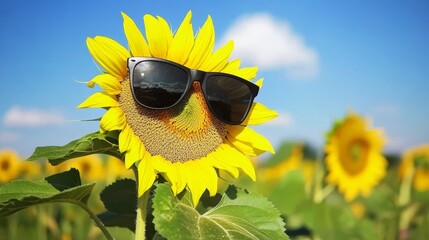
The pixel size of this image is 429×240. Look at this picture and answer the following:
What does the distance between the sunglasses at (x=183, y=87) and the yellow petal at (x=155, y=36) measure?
46 mm

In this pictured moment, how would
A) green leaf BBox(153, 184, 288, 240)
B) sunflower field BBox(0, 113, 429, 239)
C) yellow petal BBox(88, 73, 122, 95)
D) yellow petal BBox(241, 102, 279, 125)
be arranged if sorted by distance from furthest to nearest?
1. sunflower field BBox(0, 113, 429, 239)
2. yellow petal BBox(241, 102, 279, 125)
3. yellow petal BBox(88, 73, 122, 95)
4. green leaf BBox(153, 184, 288, 240)

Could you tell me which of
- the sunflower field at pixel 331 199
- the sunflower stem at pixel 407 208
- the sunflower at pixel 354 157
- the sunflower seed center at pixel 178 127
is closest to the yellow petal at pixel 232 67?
the sunflower seed center at pixel 178 127

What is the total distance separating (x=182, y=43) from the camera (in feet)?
4.95

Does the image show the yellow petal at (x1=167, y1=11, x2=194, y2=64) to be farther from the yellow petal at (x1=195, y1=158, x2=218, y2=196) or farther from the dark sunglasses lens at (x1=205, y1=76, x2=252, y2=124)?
the yellow petal at (x1=195, y1=158, x2=218, y2=196)

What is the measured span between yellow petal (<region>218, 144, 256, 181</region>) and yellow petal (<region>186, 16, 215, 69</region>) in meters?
0.21

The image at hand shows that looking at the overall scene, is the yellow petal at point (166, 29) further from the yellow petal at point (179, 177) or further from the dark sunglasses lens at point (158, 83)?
the yellow petal at point (179, 177)

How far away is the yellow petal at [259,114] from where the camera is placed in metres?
1.65

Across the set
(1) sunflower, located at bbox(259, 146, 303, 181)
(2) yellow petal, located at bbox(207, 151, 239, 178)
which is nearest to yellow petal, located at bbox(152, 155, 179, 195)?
(2) yellow petal, located at bbox(207, 151, 239, 178)

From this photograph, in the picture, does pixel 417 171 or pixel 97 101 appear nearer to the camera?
pixel 97 101

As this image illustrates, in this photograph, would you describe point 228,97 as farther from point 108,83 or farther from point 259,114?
point 108,83

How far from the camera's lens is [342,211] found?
297cm

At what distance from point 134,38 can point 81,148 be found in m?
0.28

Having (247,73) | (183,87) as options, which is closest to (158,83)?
(183,87)

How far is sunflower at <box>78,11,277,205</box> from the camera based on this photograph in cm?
142
